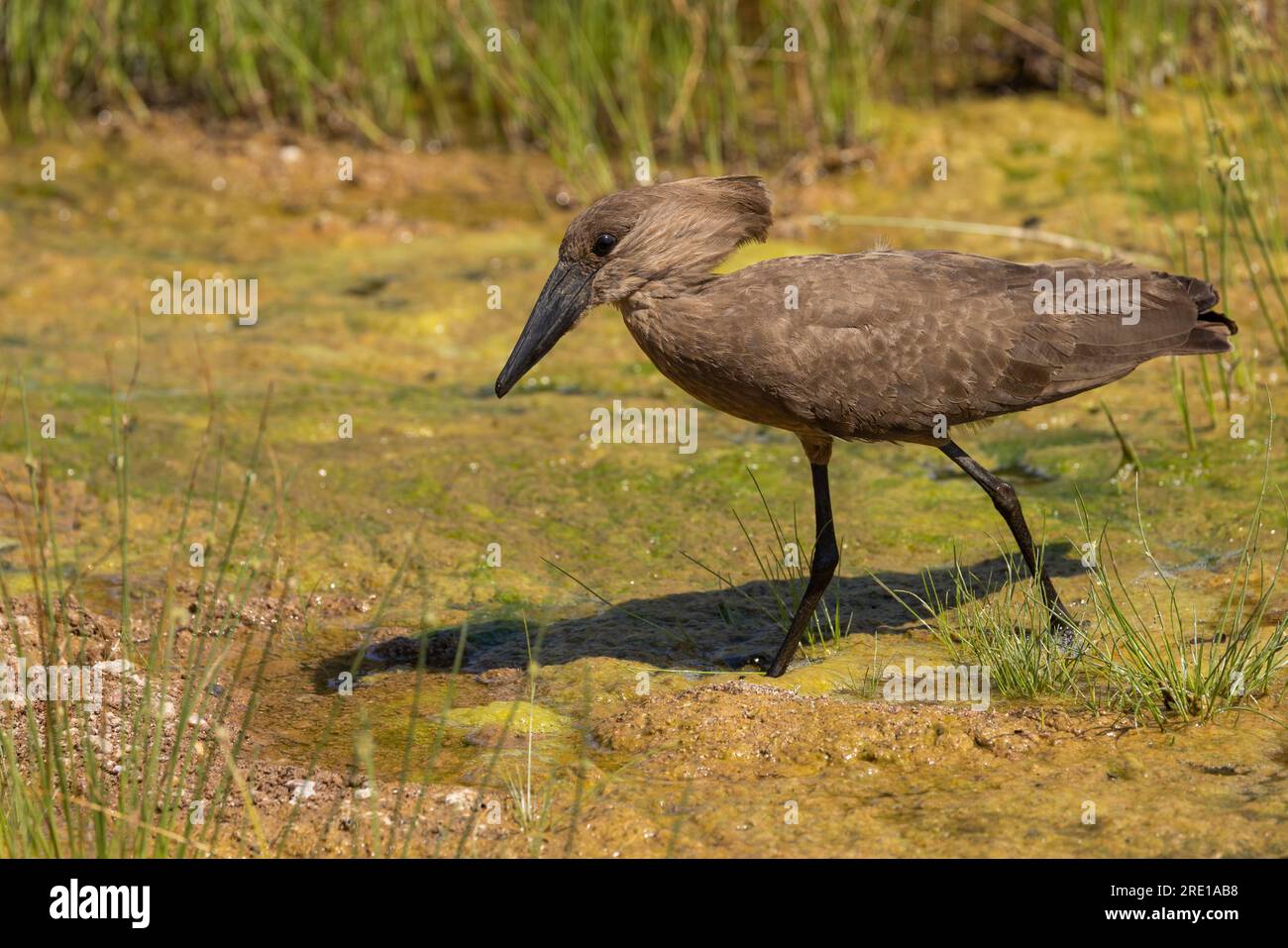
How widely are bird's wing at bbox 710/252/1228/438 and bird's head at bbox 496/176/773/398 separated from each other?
171 mm

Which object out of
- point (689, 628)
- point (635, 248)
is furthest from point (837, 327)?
point (689, 628)

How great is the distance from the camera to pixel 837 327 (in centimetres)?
444

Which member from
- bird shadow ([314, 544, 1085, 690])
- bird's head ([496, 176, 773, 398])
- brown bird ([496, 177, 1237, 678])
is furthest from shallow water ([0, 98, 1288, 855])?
bird's head ([496, 176, 773, 398])

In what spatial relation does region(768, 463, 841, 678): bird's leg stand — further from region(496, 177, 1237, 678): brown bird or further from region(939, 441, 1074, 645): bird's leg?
region(939, 441, 1074, 645): bird's leg

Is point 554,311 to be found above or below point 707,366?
above

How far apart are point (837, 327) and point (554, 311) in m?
0.83

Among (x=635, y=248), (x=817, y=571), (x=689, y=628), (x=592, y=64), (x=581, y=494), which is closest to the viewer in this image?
(x=635, y=248)

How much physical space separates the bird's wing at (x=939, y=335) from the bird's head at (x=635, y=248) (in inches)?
6.7

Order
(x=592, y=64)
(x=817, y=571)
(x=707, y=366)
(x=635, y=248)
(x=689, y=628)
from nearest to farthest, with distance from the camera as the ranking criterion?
1. (x=707, y=366)
2. (x=635, y=248)
3. (x=817, y=571)
4. (x=689, y=628)
5. (x=592, y=64)

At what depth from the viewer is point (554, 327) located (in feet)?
15.0

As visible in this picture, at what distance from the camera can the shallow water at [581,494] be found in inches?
148

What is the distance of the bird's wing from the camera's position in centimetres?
440

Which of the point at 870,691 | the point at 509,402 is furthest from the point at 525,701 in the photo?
the point at 509,402

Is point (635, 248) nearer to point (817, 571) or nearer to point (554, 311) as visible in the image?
point (554, 311)
